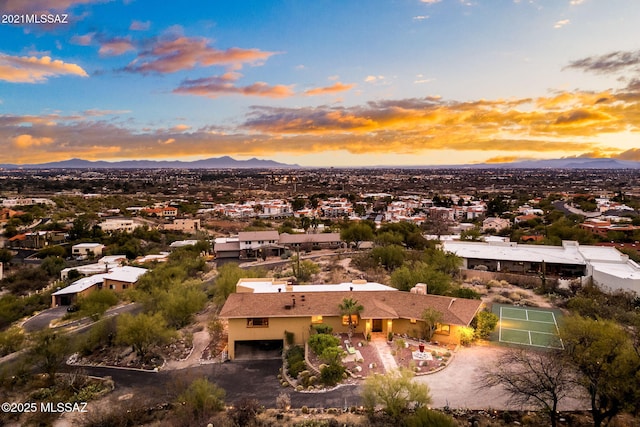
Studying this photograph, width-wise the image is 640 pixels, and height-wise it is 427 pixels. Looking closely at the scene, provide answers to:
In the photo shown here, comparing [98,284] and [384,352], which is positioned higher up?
[384,352]

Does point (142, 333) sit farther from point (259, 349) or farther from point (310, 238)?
point (310, 238)

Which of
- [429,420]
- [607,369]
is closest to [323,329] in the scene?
[429,420]

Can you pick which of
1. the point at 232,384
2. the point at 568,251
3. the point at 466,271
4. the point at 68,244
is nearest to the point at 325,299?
the point at 232,384

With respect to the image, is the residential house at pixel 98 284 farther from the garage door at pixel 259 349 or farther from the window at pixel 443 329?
the window at pixel 443 329

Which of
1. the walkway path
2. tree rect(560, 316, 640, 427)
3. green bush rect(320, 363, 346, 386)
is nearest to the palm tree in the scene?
the walkway path

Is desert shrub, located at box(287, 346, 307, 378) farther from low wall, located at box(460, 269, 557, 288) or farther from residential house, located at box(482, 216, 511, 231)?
residential house, located at box(482, 216, 511, 231)
